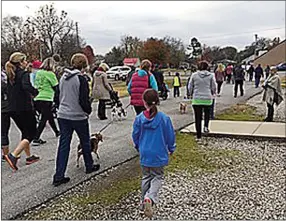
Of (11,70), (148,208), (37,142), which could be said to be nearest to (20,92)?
(11,70)

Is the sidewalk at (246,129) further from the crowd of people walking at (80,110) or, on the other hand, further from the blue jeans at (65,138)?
the blue jeans at (65,138)

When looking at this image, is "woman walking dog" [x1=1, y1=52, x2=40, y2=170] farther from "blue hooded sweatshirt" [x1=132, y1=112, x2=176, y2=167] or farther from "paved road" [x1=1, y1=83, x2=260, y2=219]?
"blue hooded sweatshirt" [x1=132, y1=112, x2=176, y2=167]

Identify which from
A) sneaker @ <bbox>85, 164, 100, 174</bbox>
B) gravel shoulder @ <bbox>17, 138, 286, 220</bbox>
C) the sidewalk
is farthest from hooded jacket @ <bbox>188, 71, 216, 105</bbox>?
sneaker @ <bbox>85, 164, 100, 174</bbox>

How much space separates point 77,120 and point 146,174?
1709mm

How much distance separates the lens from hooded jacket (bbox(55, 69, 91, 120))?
604 centimetres

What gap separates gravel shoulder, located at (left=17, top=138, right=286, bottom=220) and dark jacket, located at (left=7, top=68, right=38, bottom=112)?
5.80 ft

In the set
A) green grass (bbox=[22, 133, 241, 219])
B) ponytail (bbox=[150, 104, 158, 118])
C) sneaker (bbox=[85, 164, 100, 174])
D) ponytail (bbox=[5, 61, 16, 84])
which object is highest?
ponytail (bbox=[5, 61, 16, 84])

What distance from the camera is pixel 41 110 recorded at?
8883 millimetres

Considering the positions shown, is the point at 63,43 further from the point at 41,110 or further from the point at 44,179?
the point at 44,179

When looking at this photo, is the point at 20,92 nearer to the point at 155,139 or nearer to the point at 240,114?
the point at 155,139

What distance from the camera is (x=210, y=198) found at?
5492 mm

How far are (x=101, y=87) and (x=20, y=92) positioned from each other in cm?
569

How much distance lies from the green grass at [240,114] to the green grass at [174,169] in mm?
3074

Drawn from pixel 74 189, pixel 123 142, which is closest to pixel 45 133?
pixel 123 142
